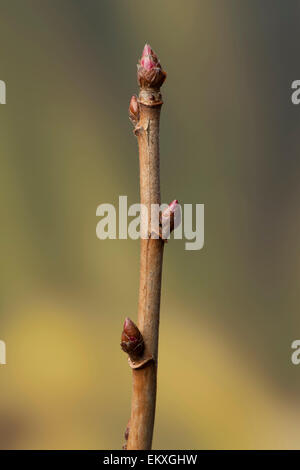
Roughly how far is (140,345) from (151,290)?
0.02 meters

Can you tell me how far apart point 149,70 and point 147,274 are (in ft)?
0.26

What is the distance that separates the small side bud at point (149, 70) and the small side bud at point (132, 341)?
95mm

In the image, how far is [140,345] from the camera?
0.22 m

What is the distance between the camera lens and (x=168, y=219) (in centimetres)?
23

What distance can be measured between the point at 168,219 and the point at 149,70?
0.19ft

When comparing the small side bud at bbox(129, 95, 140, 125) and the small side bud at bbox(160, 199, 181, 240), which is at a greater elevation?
the small side bud at bbox(129, 95, 140, 125)

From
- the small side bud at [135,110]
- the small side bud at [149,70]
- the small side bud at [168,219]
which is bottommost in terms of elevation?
the small side bud at [168,219]

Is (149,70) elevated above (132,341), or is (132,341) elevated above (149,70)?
(149,70)

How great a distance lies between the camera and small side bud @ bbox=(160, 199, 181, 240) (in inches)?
8.8

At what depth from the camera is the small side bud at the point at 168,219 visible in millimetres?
224

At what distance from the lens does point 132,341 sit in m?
0.22

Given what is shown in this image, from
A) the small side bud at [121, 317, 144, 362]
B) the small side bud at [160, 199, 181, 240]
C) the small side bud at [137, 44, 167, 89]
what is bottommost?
the small side bud at [121, 317, 144, 362]

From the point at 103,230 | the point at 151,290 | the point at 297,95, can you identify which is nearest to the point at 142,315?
the point at 151,290
